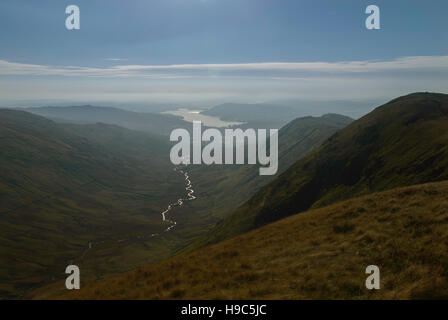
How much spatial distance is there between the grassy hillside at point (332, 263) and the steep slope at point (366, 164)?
245 ft

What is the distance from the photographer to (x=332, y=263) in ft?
68.7

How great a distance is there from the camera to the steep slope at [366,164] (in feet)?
373

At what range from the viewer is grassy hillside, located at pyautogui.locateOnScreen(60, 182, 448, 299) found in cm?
1734

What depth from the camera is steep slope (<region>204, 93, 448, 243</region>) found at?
114m

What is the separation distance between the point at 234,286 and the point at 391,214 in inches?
660

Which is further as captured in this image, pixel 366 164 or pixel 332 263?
pixel 366 164

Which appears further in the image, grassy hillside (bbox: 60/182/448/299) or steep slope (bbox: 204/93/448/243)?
steep slope (bbox: 204/93/448/243)

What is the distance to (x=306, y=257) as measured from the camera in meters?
23.0

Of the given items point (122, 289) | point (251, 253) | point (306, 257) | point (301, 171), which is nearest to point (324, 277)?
point (306, 257)

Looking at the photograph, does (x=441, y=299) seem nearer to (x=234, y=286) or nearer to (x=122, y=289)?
(x=234, y=286)

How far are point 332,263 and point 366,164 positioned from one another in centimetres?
13818

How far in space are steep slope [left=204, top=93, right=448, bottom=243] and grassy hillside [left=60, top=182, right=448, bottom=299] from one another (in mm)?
74667

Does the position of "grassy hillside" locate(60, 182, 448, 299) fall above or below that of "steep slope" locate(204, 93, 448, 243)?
below

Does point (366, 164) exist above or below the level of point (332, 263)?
above
